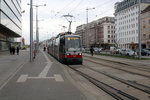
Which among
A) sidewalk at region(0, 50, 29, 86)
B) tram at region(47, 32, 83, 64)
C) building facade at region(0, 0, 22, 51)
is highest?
building facade at region(0, 0, 22, 51)

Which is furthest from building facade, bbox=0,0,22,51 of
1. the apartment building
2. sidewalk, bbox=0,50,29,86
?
the apartment building

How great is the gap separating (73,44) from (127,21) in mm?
91445

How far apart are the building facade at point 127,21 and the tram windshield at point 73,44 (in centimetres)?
7764

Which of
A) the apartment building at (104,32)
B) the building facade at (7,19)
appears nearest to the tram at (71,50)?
the building facade at (7,19)

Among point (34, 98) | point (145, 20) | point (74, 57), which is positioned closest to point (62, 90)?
point (34, 98)

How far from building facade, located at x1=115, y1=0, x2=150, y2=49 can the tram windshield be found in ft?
255

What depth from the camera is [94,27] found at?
146 m

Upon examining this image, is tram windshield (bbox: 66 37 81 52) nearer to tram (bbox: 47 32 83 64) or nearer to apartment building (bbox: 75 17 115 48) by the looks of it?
tram (bbox: 47 32 83 64)

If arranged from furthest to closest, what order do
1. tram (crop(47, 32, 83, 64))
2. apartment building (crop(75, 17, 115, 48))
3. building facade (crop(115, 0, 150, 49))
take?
apartment building (crop(75, 17, 115, 48))
building facade (crop(115, 0, 150, 49))
tram (crop(47, 32, 83, 64))

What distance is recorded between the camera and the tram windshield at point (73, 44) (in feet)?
78.5

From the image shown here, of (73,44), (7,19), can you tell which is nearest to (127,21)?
(7,19)

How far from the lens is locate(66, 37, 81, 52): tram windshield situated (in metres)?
23.9

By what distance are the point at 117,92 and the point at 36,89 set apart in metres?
2.98

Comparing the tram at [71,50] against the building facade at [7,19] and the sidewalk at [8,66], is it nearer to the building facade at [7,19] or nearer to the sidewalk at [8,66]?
the sidewalk at [8,66]
